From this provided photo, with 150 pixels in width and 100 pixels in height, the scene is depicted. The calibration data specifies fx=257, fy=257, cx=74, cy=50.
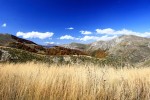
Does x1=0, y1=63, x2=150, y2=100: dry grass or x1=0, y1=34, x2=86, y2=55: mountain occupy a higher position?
x1=0, y1=34, x2=86, y2=55: mountain

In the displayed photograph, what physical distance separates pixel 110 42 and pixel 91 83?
2644 inches

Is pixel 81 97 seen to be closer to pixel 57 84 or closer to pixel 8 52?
pixel 57 84

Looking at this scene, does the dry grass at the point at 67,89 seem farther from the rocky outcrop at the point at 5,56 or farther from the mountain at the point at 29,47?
the mountain at the point at 29,47

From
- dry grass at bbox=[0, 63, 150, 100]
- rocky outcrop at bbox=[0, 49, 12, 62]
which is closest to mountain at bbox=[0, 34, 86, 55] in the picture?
rocky outcrop at bbox=[0, 49, 12, 62]

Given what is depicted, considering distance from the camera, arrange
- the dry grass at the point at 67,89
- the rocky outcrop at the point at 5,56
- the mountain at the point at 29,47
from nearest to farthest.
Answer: the dry grass at the point at 67,89, the rocky outcrop at the point at 5,56, the mountain at the point at 29,47

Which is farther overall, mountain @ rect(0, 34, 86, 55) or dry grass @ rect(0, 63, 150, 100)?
mountain @ rect(0, 34, 86, 55)

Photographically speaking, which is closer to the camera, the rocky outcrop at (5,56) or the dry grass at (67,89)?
the dry grass at (67,89)

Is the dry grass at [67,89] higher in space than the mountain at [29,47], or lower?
lower

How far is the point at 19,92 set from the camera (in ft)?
20.6

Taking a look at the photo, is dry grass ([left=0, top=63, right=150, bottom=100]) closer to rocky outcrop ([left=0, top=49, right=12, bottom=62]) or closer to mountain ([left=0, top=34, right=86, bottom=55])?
rocky outcrop ([left=0, top=49, right=12, bottom=62])

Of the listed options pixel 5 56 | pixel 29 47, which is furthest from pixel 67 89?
pixel 29 47

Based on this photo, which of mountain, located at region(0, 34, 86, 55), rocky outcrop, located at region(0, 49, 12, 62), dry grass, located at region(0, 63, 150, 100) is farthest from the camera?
mountain, located at region(0, 34, 86, 55)

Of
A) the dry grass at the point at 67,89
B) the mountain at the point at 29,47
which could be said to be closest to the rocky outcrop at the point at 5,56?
the dry grass at the point at 67,89

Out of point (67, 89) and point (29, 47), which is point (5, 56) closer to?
point (67, 89)
